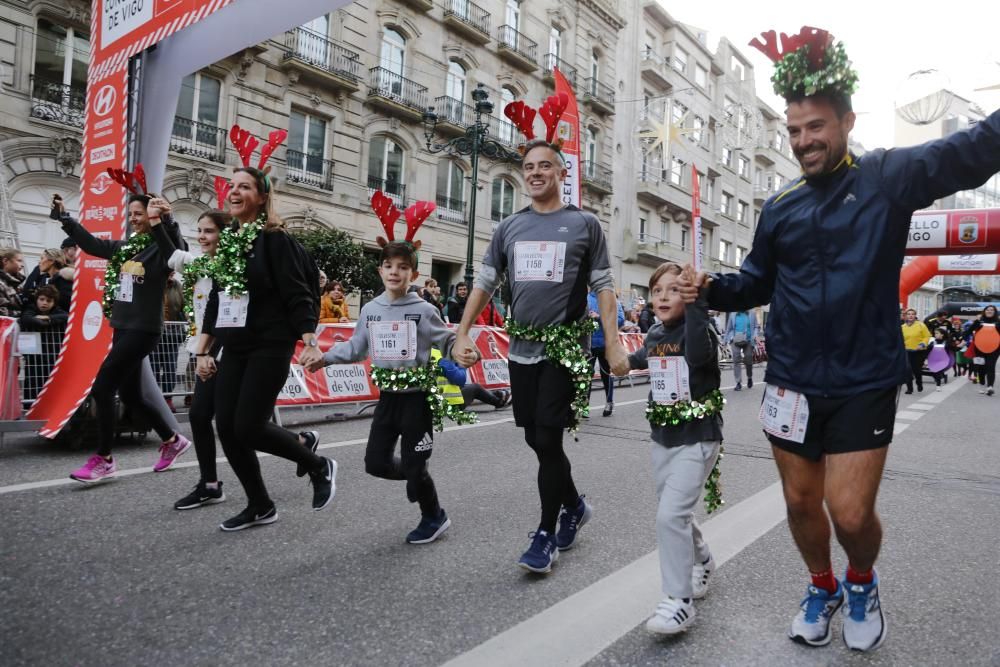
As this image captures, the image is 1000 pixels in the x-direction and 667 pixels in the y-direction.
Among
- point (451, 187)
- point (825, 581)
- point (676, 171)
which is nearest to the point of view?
point (825, 581)

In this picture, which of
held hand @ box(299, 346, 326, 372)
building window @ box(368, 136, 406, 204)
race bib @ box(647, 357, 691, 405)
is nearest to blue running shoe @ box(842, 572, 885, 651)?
race bib @ box(647, 357, 691, 405)

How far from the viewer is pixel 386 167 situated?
2203 cm

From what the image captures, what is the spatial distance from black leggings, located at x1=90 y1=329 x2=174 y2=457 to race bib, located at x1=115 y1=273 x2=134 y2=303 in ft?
Answer: 0.73

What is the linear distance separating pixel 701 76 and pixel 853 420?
42101 mm

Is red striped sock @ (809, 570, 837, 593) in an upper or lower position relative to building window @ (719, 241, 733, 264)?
lower

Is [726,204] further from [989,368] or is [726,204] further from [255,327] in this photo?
[255,327]

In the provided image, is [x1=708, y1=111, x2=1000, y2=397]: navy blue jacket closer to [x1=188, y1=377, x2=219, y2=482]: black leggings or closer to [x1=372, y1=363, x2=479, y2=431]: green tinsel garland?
[x1=372, y1=363, x2=479, y2=431]: green tinsel garland

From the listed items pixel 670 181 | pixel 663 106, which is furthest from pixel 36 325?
pixel 670 181

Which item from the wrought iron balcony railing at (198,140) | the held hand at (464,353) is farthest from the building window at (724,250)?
the held hand at (464,353)

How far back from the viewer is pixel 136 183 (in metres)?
5.05

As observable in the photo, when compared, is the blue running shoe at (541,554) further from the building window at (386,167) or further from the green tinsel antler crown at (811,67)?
the building window at (386,167)

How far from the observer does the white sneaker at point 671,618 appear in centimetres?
244

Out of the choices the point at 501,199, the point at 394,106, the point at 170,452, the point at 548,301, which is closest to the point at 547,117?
the point at 548,301

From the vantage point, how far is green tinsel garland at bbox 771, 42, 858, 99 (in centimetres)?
232
